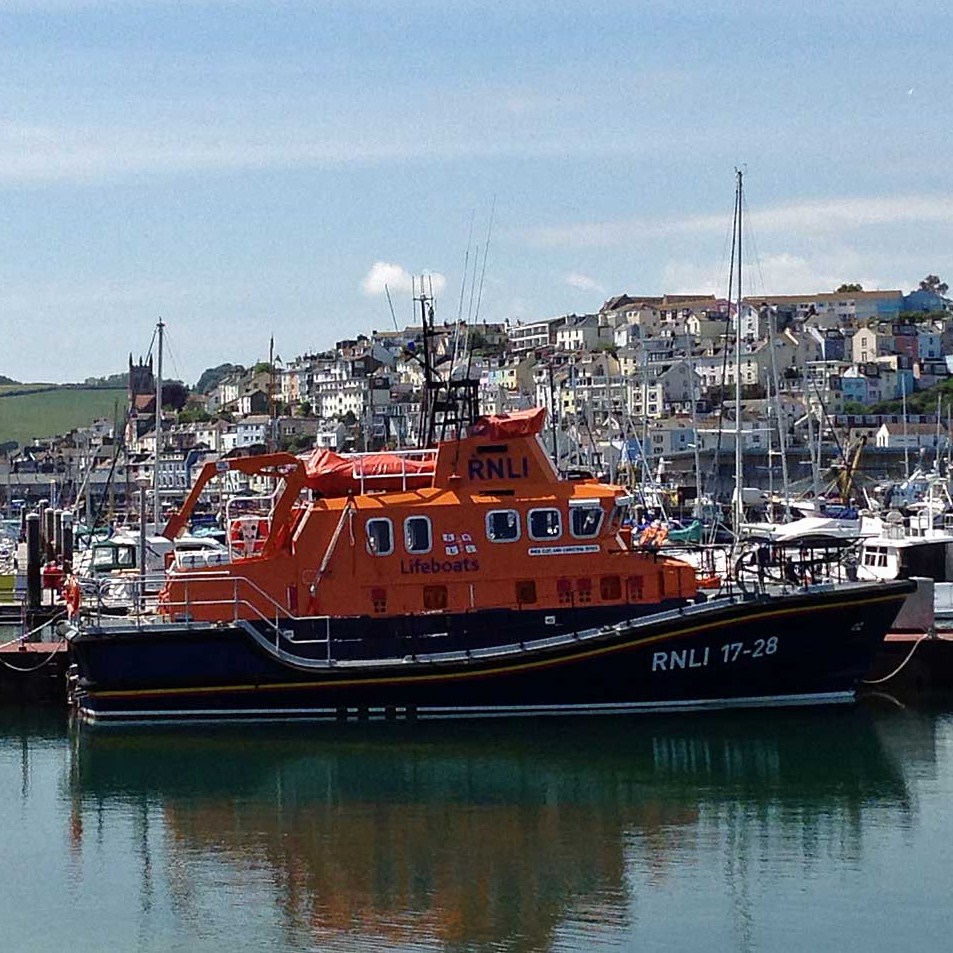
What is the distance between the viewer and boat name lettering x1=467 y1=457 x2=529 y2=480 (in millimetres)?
22859

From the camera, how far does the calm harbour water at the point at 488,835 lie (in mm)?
15312

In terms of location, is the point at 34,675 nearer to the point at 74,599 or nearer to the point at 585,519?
the point at 74,599

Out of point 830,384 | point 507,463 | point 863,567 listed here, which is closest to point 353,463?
point 507,463

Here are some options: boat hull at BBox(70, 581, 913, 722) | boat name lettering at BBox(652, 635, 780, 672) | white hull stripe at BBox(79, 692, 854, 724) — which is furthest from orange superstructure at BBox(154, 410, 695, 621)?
white hull stripe at BBox(79, 692, 854, 724)

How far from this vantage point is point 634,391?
136m

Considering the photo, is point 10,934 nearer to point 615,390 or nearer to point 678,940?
point 678,940

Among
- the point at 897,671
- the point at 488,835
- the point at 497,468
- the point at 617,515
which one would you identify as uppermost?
the point at 497,468

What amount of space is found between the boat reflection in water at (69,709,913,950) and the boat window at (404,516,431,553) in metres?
2.25

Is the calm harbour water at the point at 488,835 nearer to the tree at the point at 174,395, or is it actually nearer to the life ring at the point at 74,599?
the life ring at the point at 74,599

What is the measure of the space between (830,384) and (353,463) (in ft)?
376

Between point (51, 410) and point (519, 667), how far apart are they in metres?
162

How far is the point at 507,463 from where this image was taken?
22.9m

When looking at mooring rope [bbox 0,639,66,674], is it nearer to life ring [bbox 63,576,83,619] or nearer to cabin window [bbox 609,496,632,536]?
life ring [bbox 63,576,83,619]

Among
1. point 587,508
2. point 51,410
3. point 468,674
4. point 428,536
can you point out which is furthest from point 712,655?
point 51,410
